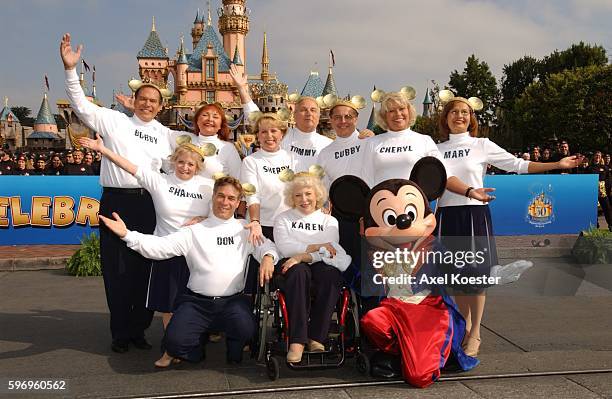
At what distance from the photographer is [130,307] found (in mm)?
4941

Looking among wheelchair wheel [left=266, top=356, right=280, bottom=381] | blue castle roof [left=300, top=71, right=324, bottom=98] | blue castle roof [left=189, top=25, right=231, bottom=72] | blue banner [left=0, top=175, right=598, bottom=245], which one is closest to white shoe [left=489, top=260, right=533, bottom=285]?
wheelchair wheel [left=266, top=356, right=280, bottom=381]

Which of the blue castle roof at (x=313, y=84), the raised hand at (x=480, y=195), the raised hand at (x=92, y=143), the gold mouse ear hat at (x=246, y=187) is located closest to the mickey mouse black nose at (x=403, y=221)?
the raised hand at (x=480, y=195)

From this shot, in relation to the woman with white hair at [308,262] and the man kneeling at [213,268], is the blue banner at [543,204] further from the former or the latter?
the man kneeling at [213,268]

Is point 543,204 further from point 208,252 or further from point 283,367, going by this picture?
point 208,252

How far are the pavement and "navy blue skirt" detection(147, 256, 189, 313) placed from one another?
0.45 meters

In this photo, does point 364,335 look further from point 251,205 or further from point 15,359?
point 15,359

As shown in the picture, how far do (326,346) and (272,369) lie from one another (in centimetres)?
41

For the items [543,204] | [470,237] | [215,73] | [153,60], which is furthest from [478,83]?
[470,237]

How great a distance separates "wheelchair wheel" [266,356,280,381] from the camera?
13.2 feet

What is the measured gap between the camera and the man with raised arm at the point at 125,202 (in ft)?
16.0

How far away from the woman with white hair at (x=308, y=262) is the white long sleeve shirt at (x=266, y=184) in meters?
0.35

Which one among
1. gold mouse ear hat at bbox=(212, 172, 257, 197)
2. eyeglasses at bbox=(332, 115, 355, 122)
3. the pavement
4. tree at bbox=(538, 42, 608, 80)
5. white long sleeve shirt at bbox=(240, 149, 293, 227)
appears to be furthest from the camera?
tree at bbox=(538, 42, 608, 80)

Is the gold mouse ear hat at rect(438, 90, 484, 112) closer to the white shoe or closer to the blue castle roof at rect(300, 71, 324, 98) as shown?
the white shoe

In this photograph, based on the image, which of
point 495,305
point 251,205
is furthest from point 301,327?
point 495,305
